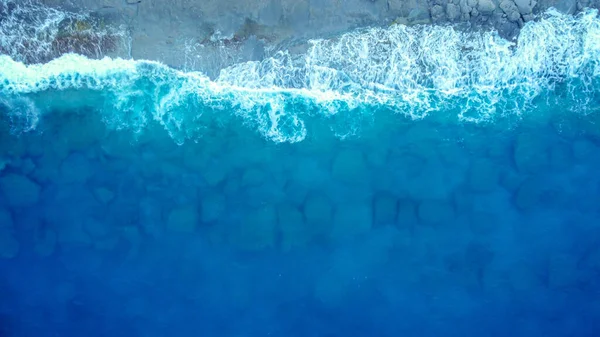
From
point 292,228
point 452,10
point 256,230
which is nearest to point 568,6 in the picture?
point 452,10

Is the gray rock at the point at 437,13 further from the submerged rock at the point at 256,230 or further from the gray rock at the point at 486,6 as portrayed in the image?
the submerged rock at the point at 256,230

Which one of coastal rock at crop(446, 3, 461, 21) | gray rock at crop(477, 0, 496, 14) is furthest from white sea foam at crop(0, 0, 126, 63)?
gray rock at crop(477, 0, 496, 14)

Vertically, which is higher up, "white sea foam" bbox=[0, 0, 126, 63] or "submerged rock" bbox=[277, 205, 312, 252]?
"white sea foam" bbox=[0, 0, 126, 63]

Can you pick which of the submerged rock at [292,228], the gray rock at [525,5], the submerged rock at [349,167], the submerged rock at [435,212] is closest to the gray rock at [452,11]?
the gray rock at [525,5]

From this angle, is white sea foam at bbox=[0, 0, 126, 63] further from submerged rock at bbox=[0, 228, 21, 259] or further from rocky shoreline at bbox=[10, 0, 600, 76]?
submerged rock at bbox=[0, 228, 21, 259]

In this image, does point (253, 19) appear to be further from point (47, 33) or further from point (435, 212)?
point (435, 212)

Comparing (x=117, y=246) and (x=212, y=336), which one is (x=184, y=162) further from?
(x=212, y=336)
